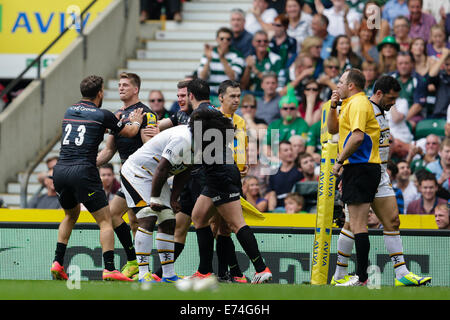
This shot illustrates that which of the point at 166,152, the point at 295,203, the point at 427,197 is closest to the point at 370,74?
the point at 427,197

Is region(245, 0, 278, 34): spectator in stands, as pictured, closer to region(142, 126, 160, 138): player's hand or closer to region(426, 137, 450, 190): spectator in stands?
region(426, 137, 450, 190): spectator in stands

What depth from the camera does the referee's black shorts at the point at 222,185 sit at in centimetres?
957

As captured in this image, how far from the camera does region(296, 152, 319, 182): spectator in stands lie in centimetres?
1359

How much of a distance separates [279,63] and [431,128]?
303cm

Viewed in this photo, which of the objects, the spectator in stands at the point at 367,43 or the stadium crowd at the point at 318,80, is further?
the spectator in stands at the point at 367,43

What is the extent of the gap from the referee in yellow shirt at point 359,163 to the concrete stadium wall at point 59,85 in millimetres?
7892

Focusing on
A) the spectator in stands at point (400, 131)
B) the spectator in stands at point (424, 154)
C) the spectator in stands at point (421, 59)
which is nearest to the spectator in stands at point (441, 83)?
the spectator in stands at point (421, 59)

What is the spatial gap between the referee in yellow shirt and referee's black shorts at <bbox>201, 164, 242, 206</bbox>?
1106 millimetres

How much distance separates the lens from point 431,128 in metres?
14.5

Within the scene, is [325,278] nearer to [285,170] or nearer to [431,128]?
[285,170]

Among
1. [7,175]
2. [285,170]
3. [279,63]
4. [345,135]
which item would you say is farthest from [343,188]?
[7,175]

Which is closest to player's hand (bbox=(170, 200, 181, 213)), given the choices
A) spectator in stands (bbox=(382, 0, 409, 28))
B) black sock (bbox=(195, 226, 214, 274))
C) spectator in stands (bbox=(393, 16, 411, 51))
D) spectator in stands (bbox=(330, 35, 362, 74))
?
black sock (bbox=(195, 226, 214, 274))

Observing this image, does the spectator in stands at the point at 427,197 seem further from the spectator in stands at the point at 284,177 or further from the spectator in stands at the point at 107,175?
the spectator in stands at the point at 107,175

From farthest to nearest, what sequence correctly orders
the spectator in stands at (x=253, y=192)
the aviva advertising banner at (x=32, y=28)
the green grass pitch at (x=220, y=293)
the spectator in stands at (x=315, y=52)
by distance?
the aviva advertising banner at (x=32, y=28), the spectator in stands at (x=315, y=52), the spectator in stands at (x=253, y=192), the green grass pitch at (x=220, y=293)
